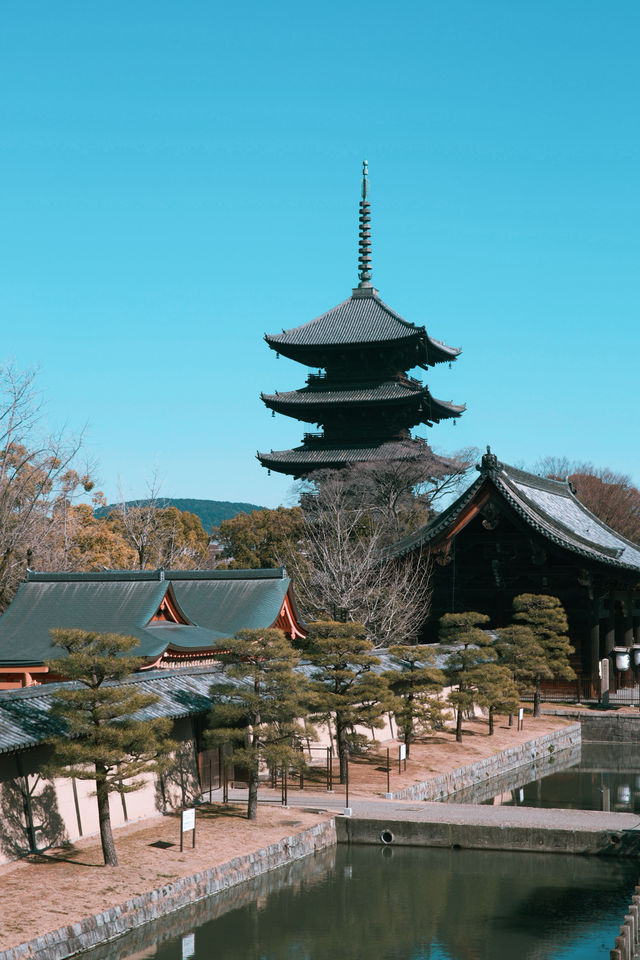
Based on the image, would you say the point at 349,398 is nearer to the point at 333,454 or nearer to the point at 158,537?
the point at 333,454

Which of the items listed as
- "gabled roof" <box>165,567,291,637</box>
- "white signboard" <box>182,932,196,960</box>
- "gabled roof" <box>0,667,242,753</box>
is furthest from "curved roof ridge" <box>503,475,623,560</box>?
"white signboard" <box>182,932,196,960</box>

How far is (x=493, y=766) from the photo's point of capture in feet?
98.9

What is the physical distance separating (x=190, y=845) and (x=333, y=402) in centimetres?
4535

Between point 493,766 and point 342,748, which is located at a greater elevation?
point 342,748

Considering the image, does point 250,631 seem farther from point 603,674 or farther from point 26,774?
point 603,674

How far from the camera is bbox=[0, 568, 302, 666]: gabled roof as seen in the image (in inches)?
1213

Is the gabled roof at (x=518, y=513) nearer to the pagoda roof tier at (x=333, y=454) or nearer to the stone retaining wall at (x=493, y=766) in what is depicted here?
the stone retaining wall at (x=493, y=766)

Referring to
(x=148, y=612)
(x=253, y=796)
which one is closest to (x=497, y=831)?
(x=253, y=796)

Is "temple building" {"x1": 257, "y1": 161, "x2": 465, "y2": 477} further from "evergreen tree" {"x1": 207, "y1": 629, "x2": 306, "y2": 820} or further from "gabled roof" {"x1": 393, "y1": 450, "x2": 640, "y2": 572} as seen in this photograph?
"evergreen tree" {"x1": 207, "y1": 629, "x2": 306, "y2": 820}

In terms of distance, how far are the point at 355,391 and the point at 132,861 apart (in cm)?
4825

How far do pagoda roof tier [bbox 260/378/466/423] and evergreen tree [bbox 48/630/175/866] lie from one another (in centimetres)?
4457

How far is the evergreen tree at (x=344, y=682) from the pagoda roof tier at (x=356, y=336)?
37189 millimetres

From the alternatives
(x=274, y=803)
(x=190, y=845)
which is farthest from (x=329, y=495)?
→ (x=190, y=845)

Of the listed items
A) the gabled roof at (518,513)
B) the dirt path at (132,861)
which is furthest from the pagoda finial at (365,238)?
the dirt path at (132,861)
